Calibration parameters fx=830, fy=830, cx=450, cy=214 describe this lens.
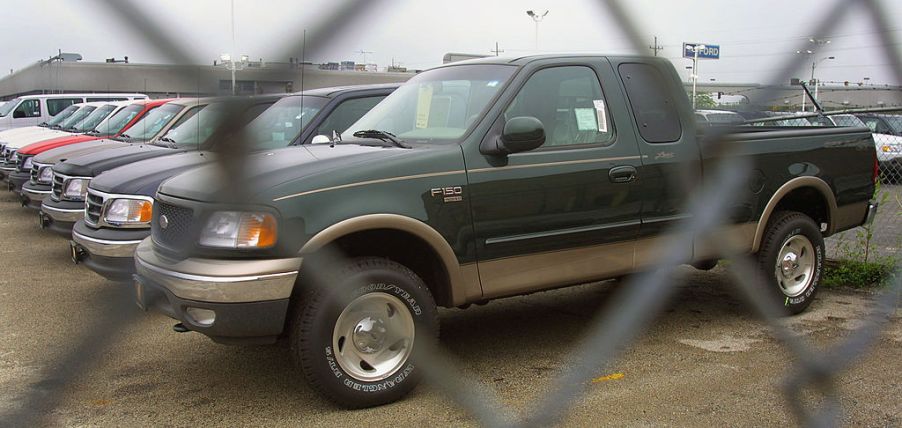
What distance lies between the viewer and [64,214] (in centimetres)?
771

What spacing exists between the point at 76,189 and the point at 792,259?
20.5 feet

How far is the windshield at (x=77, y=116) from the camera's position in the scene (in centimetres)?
1441

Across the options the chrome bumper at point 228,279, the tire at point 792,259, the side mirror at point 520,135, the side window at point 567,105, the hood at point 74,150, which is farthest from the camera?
the hood at point 74,150

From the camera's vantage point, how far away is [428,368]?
4.30 m

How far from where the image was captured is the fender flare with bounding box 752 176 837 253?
5441 millimetres

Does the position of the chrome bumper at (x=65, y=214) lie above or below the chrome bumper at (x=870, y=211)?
below

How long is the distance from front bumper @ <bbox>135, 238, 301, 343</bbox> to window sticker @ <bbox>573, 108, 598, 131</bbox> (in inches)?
73.6

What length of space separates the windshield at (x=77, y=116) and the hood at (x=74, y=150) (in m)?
4.33

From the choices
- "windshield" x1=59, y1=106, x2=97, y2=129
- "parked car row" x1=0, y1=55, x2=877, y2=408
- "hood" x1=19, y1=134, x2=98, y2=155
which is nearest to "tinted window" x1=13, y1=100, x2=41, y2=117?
"windshield" x1=59, y1=106, x2=97, y2=129

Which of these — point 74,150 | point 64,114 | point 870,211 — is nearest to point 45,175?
point 74,150

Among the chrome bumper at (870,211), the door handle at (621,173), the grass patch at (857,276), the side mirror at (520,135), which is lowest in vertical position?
the grass patch at (857,276)

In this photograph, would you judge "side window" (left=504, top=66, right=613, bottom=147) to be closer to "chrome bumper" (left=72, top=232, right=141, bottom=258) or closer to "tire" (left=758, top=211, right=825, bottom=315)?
"tire" (left=758, top=211, right=825, bottom=315)

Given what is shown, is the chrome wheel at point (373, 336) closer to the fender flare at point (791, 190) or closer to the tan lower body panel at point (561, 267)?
the tan lower body panel at point (561, 267)

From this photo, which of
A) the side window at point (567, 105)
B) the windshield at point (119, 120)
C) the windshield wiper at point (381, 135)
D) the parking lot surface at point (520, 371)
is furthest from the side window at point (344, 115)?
the windshield at point (119, 120)
